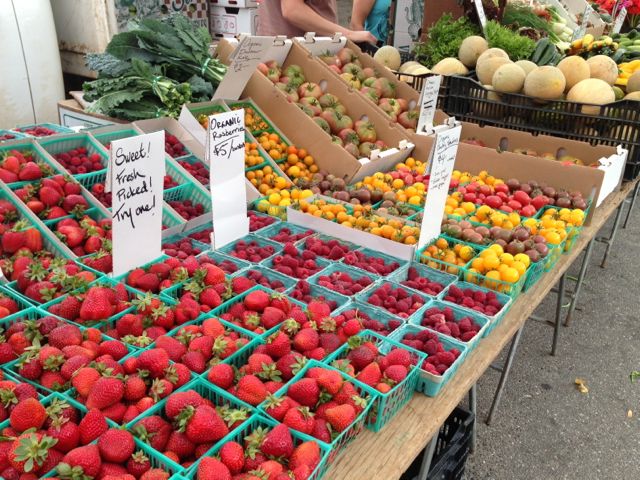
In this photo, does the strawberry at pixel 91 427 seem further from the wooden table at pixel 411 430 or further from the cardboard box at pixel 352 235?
the cardboard box at pixel 352 235

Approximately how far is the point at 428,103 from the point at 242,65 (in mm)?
1113

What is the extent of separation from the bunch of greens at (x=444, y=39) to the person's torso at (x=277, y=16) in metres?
0.81

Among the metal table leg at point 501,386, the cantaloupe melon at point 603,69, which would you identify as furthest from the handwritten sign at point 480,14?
the metal table leg at point 501,386

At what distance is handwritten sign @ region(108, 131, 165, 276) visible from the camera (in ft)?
4.95

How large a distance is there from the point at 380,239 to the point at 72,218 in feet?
3.81

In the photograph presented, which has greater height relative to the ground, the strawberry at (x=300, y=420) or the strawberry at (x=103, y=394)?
the strawberry at (x=103, y=394)

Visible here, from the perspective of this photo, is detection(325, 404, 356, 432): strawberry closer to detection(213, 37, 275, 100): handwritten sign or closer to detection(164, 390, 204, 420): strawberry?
detection(164, 390, 204, 420): strawberry

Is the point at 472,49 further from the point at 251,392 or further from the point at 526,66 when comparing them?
the point at 251,392

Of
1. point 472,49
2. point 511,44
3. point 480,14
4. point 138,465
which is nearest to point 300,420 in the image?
point 138,465

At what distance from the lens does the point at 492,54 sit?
12.0 ft

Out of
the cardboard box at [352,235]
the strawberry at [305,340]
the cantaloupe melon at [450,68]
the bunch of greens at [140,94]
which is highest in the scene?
the cantaloupe melon at [450,68]

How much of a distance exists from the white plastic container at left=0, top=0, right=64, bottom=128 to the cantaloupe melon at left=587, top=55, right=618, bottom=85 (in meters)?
4.47

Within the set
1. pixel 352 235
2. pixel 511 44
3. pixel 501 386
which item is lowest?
pixel 501 386

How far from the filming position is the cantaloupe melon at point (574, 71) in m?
3.39
